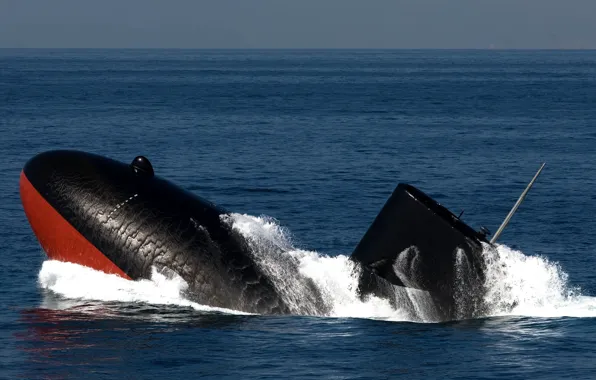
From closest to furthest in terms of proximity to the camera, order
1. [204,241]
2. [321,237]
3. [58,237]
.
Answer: [204,241], [58,237], [321,237]

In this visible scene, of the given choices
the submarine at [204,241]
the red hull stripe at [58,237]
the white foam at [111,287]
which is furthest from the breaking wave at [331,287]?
the red hull stripe at [58,237]

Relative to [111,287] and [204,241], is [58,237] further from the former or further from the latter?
[204,241]

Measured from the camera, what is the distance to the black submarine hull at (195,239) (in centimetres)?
2917

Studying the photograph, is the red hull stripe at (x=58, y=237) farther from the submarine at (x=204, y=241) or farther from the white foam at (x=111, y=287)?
the white foam at (x=111, y=287)

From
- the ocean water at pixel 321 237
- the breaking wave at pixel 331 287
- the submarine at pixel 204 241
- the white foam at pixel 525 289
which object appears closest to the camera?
the ocean water at pixel 321 237

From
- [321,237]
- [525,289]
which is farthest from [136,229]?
[321,237]

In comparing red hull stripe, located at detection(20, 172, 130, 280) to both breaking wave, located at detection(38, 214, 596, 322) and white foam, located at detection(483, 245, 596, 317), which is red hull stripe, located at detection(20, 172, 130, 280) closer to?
breaking wave, located at detection(38, 214, 596, 322)

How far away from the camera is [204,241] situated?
32.4 meters

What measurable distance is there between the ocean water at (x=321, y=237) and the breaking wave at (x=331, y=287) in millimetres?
66

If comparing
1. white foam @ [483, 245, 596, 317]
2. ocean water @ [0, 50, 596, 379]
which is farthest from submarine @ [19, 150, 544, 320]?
ocean water @ [0, 50, 596, 379]

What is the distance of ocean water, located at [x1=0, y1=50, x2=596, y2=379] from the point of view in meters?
27.9

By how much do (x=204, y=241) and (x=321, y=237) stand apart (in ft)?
45.9

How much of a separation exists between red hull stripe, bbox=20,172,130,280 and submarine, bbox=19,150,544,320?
32mm

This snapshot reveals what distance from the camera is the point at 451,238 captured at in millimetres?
28859
